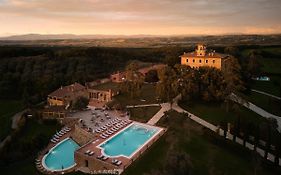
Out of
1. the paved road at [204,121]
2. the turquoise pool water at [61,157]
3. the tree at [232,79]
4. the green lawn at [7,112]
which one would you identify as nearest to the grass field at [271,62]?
the tree at [232,79]

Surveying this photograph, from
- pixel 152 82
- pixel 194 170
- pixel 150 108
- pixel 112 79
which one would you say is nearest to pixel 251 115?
pixel 150 108

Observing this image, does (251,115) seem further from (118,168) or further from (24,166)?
(24,166)

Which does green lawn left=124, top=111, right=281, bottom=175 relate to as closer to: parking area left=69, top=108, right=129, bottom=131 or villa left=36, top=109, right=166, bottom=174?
villa left=36, top=109, right=166, bottom=174

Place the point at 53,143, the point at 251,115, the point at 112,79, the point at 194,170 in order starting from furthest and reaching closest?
the point at 112,79 → the point at 251,115 → the point at 53,143 → the point at 194,170

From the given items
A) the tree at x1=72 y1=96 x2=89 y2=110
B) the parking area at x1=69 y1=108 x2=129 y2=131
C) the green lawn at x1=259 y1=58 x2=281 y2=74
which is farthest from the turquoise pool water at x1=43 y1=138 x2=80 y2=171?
the green lawn at x1=259 y1=58 x2=281 y2=74

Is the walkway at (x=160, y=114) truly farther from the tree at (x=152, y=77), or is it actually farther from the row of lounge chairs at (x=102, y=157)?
the tree at (x=152, y=77)

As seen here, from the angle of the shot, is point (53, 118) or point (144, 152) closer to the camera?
point (144, 152)

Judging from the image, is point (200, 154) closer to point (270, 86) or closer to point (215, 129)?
point (215, 129)
